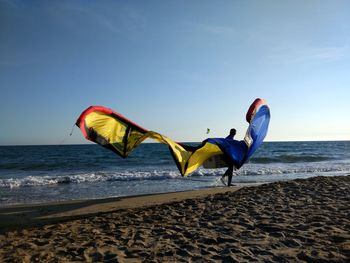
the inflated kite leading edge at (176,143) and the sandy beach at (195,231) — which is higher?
the inflated kite leading edge at (176,143)

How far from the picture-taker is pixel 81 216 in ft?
24.4

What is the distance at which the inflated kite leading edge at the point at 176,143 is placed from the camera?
789cm

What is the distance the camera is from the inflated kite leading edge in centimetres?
789

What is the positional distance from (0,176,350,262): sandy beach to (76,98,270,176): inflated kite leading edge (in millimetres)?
962

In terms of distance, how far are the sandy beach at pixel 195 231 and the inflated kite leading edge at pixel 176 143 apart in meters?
0.96

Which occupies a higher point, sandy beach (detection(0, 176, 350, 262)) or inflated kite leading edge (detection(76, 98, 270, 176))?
inflated kite leading edge (detection(76, 98, 270, 176))

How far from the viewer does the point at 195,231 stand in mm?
5410

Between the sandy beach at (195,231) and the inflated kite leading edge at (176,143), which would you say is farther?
the inflated kite leading edge at (176,143)

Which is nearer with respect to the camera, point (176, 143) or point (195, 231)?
point (195, 231)

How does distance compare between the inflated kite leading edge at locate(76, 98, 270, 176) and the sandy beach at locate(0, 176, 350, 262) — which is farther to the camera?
the inflated kite leading edge at locate(76, 98, 270, 176)

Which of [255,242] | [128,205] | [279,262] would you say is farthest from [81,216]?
[279,262]

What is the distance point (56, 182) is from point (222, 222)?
1132cm

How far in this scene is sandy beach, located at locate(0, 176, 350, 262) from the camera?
4402mm

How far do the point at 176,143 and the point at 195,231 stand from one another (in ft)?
10.3
